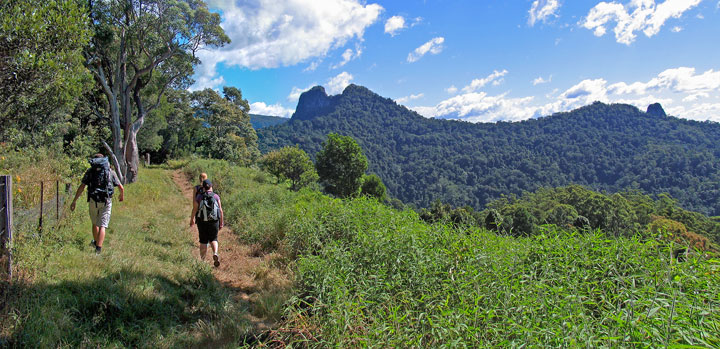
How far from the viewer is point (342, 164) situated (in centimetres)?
3869

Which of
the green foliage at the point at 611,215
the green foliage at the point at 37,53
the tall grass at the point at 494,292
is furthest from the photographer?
the green foliage at the point at 611,215

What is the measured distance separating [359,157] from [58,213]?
34267 mm

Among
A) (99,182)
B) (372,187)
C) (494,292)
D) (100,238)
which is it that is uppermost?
(99,182)

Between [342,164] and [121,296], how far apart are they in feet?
116

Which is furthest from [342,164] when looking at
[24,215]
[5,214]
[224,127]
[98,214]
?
[5,214]

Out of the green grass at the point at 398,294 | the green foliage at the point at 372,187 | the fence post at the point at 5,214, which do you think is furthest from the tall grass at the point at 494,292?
the green foliage at the point at 372,187

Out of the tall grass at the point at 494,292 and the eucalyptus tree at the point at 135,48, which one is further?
the eucalyptus tree at the point at 135,48

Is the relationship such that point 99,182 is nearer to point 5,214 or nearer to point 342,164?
point 5,214

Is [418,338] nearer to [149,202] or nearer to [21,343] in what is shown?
[21,343]

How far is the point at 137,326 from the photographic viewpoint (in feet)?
10.4

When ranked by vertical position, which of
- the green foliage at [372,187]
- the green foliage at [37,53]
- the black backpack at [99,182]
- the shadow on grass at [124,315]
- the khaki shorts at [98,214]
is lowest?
the green foliage at [372,187]

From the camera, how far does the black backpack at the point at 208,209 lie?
212 inches

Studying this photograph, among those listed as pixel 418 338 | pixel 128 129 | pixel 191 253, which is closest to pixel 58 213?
pixel 191 253

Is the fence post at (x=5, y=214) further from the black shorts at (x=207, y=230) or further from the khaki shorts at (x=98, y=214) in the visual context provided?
the black shorts at (x=207, y=230)
